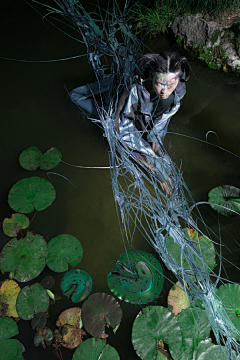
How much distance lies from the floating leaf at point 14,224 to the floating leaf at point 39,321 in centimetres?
58

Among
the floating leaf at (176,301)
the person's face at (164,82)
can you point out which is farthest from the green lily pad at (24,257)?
the person's face at (164,82)

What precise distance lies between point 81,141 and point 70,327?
1427 millimetres

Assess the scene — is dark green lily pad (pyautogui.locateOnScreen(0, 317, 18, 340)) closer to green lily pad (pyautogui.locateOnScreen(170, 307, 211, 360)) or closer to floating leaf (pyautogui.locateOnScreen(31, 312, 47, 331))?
floating leaf (pyautogui.locateOnScreen(31, 312, 47, 331))

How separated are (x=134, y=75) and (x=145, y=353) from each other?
70.2 inches

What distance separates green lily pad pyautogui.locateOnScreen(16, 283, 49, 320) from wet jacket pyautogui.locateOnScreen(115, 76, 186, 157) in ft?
3.82

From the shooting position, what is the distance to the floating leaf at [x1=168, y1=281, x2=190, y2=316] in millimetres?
1725

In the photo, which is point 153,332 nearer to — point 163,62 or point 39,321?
point 39,321

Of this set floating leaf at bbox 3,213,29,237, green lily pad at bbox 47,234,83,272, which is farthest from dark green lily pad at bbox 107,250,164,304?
floating leaf at bbox 3,213,29,237

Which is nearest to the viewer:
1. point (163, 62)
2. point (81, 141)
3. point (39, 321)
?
point (163, 62)

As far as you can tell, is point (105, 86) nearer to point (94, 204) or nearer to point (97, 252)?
point (94, 204)

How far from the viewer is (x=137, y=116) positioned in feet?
6.38

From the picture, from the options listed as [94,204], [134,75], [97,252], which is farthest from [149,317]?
[134,75]

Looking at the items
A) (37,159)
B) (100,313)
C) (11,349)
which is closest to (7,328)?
(11,349)

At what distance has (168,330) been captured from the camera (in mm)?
1646
